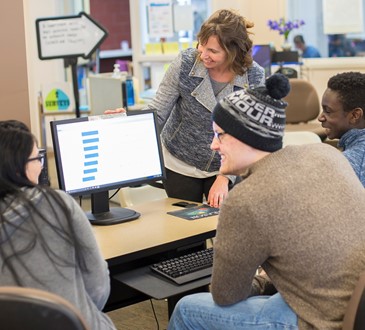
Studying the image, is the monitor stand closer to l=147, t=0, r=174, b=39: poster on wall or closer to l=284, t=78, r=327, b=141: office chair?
l=284, t=78, r=327, b=141: office chair

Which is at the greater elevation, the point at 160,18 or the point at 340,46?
the point at 160,18

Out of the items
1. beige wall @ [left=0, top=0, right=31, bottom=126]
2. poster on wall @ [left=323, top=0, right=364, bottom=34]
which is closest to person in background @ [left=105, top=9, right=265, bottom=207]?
beige wall @ [left=0, top=0, right=31, bottom=126]

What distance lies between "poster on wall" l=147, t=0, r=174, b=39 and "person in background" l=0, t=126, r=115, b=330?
5.42m

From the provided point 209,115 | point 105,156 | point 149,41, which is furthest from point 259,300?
point 149,41

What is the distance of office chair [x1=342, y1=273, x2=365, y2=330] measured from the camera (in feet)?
5.49

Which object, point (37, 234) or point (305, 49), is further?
point (305, 49)

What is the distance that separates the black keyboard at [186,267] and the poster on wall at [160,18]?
4.98m

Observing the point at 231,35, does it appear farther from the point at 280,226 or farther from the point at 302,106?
the point at 302,106

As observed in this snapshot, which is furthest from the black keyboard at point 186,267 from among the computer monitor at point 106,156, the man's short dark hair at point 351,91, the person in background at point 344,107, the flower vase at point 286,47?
the flower vase at point 286,47

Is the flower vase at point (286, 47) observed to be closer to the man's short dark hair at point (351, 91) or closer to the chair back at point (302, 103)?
the chair back at point (302, 103)

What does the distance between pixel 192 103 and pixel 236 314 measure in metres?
1.18

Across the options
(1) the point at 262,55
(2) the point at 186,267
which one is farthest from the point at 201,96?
(1) the point at 262,55

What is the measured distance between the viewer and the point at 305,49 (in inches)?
272

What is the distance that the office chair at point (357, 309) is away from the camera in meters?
1.67
